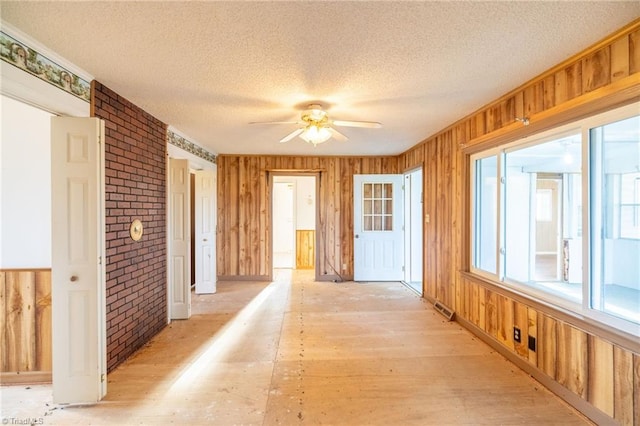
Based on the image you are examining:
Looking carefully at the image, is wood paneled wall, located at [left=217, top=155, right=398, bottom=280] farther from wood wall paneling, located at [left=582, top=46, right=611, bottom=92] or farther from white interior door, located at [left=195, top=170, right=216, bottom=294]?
wood wall paneling, located at [left=582, top=46, right=611, bottom=92]

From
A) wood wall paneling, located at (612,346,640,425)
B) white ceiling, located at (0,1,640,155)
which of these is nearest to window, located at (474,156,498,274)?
white ceiling, located at (0,1,640,155)

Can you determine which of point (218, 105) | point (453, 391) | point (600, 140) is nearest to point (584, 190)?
point (600, 140)

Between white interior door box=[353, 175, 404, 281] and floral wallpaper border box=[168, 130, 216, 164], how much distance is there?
2.63 meters

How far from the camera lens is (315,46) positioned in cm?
179

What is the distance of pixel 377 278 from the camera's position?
5.47 m

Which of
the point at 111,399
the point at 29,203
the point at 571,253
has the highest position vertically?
the point at 29,203

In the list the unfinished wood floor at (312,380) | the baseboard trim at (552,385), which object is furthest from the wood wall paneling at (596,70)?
the unfinished wood floor at (312,380)

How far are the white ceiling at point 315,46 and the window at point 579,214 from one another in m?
0.61

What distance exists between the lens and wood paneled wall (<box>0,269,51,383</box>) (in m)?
2.27

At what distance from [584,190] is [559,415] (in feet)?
4.92

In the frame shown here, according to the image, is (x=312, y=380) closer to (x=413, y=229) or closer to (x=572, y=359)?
(x=572, y=359)

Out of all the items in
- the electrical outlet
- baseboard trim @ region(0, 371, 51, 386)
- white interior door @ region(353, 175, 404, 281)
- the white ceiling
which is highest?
the white ceiling

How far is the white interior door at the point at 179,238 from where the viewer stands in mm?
3656

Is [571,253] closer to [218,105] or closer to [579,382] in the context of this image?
[579,382]
